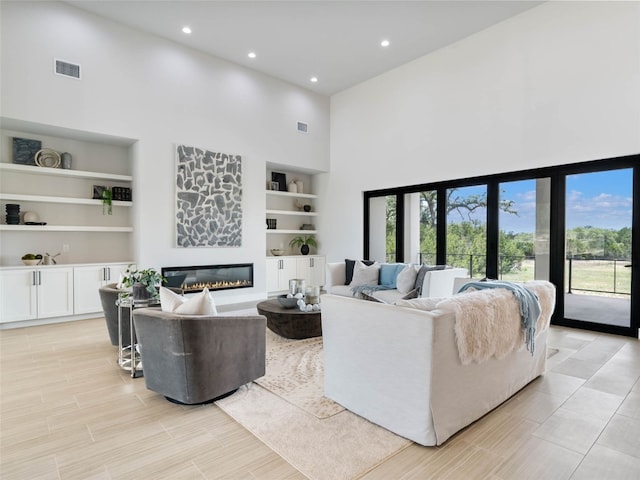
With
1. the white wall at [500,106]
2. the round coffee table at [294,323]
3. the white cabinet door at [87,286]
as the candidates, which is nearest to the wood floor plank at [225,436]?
the round coffee table at [294,323]

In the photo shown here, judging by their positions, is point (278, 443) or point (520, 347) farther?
point (520, 347)

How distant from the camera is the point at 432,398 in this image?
2.02 meters

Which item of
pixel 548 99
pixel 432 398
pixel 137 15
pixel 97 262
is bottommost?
pixel 432 398

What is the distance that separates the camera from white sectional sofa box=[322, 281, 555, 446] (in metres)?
2.03

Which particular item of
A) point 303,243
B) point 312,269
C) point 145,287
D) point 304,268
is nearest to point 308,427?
point 145,287

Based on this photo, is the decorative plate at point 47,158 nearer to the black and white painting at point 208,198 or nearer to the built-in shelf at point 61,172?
the built-in shelf at point 61,172

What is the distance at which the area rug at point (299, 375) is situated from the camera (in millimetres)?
2590

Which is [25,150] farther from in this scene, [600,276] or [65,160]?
[600,276]

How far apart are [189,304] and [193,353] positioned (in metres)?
0.35

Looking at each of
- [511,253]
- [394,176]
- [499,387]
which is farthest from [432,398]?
[394,176]

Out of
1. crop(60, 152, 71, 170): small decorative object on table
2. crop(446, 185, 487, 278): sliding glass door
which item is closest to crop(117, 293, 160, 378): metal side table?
crop(60, 152, 71, 170): small decorative object on table

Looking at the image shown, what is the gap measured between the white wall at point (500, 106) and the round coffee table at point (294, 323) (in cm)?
380

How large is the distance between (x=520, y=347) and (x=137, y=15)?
648cm

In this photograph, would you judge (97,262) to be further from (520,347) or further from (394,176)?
(520,347)
